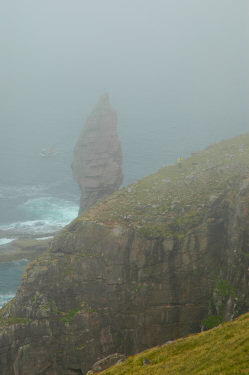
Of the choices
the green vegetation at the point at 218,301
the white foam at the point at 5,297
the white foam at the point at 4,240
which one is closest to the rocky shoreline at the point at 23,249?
the white foam at the point at 4,240

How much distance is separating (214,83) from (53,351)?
6754 inches

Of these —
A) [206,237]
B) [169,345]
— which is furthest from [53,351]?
[206,237]

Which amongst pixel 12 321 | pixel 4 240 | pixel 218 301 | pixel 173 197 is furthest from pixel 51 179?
pixel 218 301

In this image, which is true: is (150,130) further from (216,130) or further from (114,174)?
(114,174)

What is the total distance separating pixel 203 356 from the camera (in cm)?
1644

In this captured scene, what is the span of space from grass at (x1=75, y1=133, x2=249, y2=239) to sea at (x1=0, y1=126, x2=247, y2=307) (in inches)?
1132

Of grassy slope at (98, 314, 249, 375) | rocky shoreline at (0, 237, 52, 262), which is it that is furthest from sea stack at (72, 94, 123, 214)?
grassy slope at (98, 314, 249, 375)

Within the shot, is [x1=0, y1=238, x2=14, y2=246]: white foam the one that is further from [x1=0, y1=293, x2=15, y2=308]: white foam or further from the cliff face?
the cliff face

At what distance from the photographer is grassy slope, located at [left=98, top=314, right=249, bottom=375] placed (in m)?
15.0

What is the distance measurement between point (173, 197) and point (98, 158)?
35.3 m

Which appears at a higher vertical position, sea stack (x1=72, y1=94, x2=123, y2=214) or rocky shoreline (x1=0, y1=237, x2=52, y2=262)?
sea stack (x1=72, y1=94, x2=123, y2=214)

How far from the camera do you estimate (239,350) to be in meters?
15.6

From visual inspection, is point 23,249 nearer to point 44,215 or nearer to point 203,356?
point 44,215

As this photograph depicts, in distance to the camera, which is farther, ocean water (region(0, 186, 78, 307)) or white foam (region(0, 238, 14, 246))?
white foam (region(0, 238, 14, 246))
